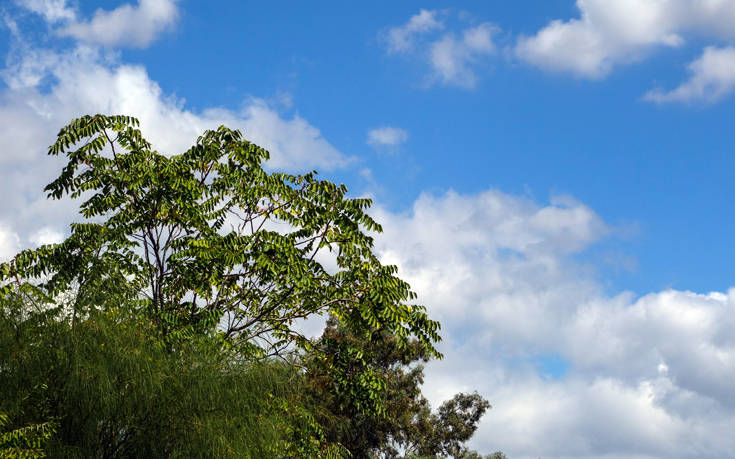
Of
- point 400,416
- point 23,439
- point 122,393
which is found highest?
point 400,416

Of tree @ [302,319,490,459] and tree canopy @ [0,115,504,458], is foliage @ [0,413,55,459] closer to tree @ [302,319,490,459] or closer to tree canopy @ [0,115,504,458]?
tree canopy @ [0,115,504,458]

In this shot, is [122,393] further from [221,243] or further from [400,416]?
[400,416]

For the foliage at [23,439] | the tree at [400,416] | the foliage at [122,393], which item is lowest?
the foliage at [23,439]

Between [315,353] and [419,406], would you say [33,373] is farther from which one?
[419,406]

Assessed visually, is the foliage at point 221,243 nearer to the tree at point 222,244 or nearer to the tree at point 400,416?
the tree at point 222,244

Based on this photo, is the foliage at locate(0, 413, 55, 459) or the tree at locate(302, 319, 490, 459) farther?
the tree at locate(302, 319, 490, 459)

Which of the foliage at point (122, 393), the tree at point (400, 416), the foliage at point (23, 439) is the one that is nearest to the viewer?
the foliage at point (23, 439)

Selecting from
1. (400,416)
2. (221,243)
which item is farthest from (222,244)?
(400,416)

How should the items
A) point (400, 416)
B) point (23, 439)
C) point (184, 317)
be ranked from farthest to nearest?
point (400, 416) → point (184, 317) → point (23, 439)

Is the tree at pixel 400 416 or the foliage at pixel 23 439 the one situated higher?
the tree at pixel 400 416

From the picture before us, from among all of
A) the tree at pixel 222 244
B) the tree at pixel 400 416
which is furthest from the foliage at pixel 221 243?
the tree at pixel 400 416

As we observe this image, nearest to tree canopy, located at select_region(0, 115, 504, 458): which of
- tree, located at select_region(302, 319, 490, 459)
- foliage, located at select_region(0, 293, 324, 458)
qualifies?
foliage, located at select_region(0, 293, 324, 458)

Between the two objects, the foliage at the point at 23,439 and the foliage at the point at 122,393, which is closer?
the foliage at the point at 23,439

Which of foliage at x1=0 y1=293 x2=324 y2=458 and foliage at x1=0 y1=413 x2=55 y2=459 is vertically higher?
foliage at x1=0 y1=293 x2=324 y2=458
